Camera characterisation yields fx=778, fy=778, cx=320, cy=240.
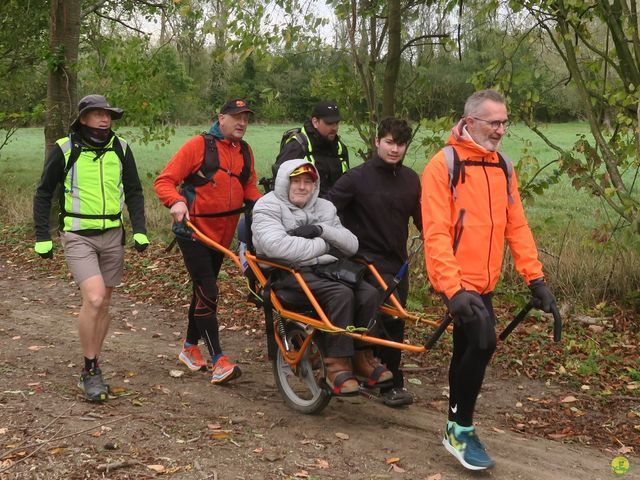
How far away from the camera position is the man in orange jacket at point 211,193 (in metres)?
6.06

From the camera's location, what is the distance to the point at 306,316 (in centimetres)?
521

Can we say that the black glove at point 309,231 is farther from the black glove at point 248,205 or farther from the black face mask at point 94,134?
the black face mask at point 94,134

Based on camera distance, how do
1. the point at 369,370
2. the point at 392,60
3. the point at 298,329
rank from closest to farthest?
1. the point at 369,370
2. the point at 298,329
3. the point at 392,60

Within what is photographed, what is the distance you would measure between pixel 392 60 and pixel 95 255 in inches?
181

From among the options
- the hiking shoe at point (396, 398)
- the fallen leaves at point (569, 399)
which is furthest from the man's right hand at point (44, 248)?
the fallen leaves at point (569, 399)

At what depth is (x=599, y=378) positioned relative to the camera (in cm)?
690

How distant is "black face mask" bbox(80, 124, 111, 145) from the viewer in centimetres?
554

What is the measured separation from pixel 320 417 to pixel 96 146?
99.1 inches

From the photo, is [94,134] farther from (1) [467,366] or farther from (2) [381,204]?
(1) [467,366]

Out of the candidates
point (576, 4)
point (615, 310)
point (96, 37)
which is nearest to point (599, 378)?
point (615, 310)

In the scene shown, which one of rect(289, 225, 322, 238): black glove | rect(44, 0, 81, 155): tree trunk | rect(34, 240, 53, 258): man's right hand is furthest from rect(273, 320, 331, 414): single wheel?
rect(44, 0, 81, 155): tree trunk

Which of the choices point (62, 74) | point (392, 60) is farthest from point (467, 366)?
point (62, 74)

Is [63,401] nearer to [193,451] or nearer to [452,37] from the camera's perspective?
[193,451]

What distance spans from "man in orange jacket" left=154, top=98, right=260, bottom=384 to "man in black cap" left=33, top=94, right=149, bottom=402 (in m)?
0.50
